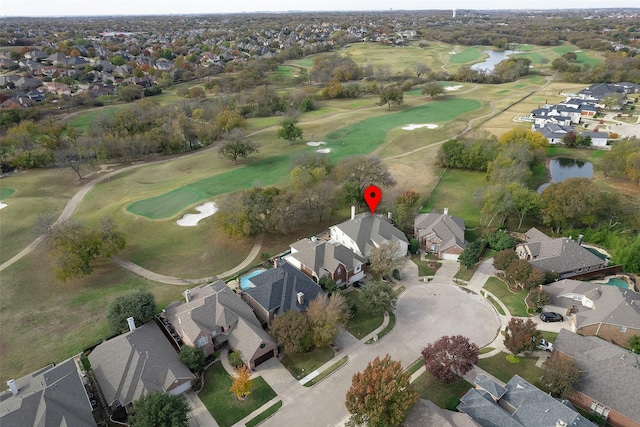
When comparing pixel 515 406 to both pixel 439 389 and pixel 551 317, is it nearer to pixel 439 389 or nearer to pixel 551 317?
pixel 439 389

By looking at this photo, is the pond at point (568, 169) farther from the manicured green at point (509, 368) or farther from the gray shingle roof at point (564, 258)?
the manicured green at point (509, 368)

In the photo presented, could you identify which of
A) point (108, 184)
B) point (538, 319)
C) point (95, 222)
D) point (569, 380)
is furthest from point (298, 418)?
point (108, 184)

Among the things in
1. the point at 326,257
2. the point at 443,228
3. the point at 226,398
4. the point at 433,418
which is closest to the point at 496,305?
the point at 443,228

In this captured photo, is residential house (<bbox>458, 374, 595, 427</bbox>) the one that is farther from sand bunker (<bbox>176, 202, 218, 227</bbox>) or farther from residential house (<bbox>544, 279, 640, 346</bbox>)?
sand bunker (<bbox>176, 202, 218, 227</bbox>)

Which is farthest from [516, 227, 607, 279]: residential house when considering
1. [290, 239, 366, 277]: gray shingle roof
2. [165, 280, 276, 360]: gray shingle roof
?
[165, 280, 276, 360]: gray shingle roof

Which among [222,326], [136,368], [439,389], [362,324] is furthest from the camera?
[362,324]

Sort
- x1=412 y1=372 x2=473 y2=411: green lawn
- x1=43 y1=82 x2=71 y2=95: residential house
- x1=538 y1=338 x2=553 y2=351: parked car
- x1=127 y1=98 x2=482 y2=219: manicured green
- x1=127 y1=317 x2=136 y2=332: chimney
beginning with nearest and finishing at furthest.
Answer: x1=412 y1=372 x2=473 y2=411: green lawn → x1=538 y1=338 x2=553 y2=351: parked car → x1=127 y1=317 x2=136 y2=332: chimney → x1=127 y1=98 x2=482 y2=219: manicured green → x1=43 y1=82 x2=71 y2=95: residential house

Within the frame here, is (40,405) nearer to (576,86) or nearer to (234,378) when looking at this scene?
(234,378)
